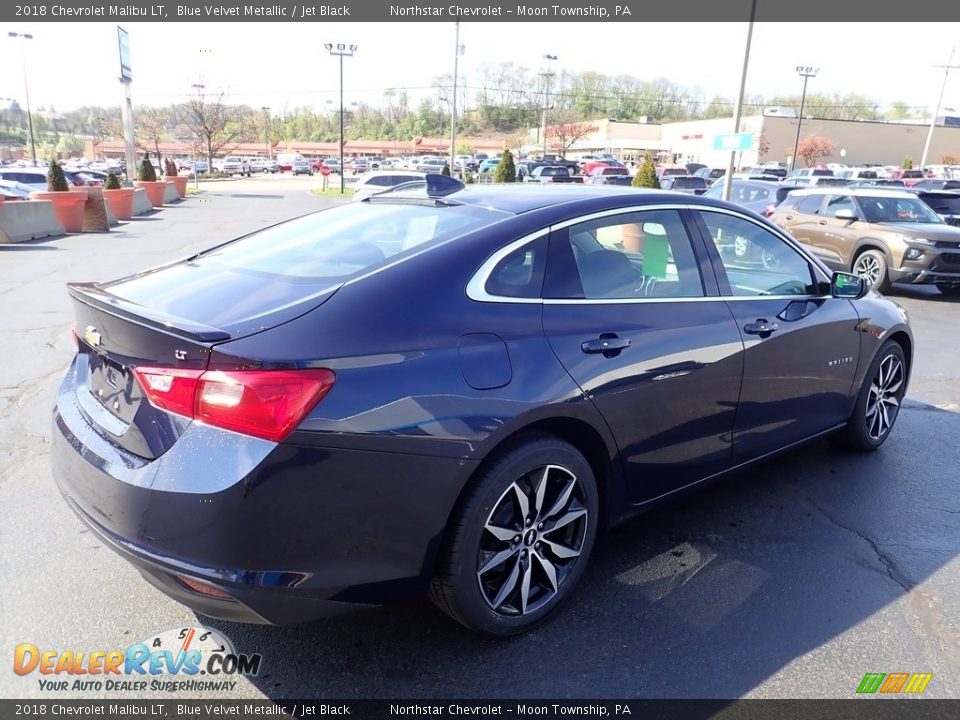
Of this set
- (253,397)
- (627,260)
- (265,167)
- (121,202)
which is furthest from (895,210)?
(265,167)

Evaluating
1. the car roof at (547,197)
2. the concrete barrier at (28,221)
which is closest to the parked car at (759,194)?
the car roof at (547,197)

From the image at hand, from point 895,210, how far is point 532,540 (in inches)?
475

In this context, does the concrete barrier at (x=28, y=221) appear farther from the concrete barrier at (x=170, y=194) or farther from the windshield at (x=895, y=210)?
the windshield at (x=895, y=210)

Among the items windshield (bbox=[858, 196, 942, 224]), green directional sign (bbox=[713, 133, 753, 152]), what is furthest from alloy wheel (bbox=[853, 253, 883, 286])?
green directional sign (bbox=[713, 133, 753, 152])

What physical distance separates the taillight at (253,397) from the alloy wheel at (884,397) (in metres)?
3.92

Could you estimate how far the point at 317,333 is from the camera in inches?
91.0

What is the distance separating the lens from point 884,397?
192 inches

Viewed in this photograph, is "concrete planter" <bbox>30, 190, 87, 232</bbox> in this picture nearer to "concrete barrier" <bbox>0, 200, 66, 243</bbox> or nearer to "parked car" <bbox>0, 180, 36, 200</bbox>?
"concrete barrier" <bbox>0, 200, 66, 243</bbox>

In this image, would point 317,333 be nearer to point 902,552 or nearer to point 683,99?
point 902,552

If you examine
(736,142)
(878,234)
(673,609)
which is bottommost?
(673,609)

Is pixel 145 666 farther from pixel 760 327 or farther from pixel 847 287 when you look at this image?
pixel 847 287

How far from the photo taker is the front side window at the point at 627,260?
302 cm

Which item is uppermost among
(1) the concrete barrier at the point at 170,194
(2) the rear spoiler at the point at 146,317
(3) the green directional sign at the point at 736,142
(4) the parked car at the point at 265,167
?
(3) the green directional sign at the point at 736,142

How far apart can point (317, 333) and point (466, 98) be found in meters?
139
